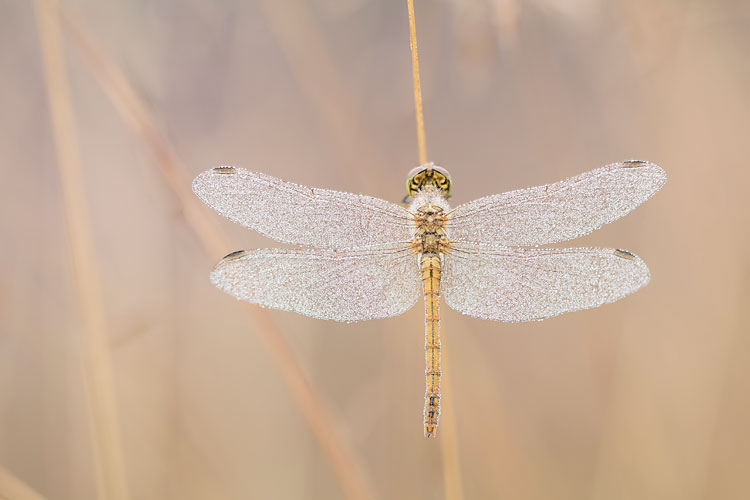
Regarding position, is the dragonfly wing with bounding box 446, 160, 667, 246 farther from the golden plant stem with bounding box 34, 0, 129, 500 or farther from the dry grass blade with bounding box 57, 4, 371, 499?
the golden plant stem with bounding box 34, 0, 129, 500

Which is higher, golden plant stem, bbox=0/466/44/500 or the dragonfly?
the dragonfly

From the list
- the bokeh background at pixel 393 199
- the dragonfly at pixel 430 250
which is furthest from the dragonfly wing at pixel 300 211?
the bokeh background at pixel 393 199

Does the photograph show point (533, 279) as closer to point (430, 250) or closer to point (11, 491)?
point (430, 250)

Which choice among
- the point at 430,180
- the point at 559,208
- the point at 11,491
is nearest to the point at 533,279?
the point at 559,208

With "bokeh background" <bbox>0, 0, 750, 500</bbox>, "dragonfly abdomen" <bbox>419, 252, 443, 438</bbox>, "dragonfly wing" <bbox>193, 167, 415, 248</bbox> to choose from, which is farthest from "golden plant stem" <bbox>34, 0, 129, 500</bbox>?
"dragonfly abdomen" <bbox>419, 252, 443, 438</bbox>

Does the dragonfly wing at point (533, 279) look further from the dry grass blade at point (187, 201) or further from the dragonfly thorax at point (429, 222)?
the dry grass blade at point (187, 201)
